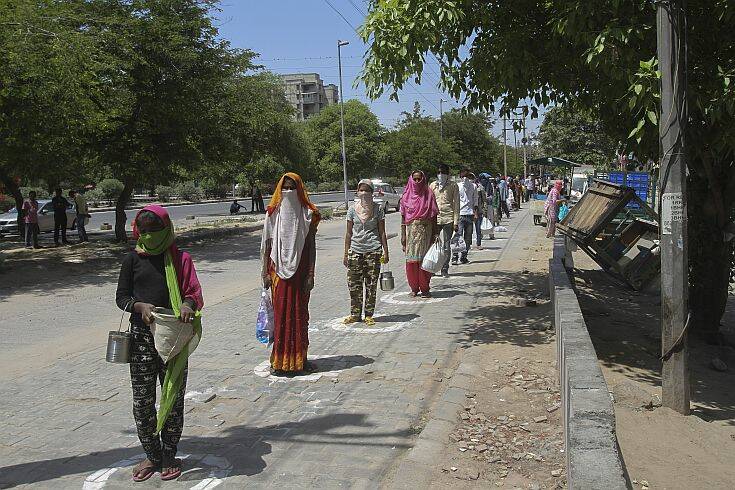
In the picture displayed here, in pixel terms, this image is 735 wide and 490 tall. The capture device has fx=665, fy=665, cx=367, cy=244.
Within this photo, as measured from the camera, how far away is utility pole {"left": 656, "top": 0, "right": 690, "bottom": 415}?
16.7 feet

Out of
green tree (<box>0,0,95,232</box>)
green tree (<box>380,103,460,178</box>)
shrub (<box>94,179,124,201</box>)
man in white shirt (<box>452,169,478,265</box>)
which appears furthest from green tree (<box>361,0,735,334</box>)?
shrub (<box>94,179,124,201</box>)

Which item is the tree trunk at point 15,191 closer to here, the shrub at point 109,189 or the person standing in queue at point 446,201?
the person standing in queue at point 446,201

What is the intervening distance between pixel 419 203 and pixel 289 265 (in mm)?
3916

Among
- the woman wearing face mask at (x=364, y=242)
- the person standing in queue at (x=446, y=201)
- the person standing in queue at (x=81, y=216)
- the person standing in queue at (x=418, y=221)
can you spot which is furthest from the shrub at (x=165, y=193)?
the woman wearing face mask at (x=364, y=242)

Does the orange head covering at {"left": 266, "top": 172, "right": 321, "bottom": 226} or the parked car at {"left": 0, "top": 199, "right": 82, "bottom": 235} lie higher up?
the orange head covering at {"left": 266, "top": 172, "right": 321, "bottom": 226}

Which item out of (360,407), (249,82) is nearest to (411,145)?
(249,82)

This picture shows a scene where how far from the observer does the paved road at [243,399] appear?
4195mm

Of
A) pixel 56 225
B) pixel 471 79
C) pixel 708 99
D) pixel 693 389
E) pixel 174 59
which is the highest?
pixel 174 59

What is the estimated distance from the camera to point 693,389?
641 cm

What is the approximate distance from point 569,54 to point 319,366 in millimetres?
4532

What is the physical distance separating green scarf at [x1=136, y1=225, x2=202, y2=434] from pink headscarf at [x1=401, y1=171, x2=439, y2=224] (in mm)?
5758

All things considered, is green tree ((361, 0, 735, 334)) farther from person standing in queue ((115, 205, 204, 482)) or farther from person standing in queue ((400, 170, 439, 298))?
person standing in queue ((115, 205, 204, 482))

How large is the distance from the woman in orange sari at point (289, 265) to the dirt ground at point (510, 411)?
1.67 m

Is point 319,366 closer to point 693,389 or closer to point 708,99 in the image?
point 693,389
